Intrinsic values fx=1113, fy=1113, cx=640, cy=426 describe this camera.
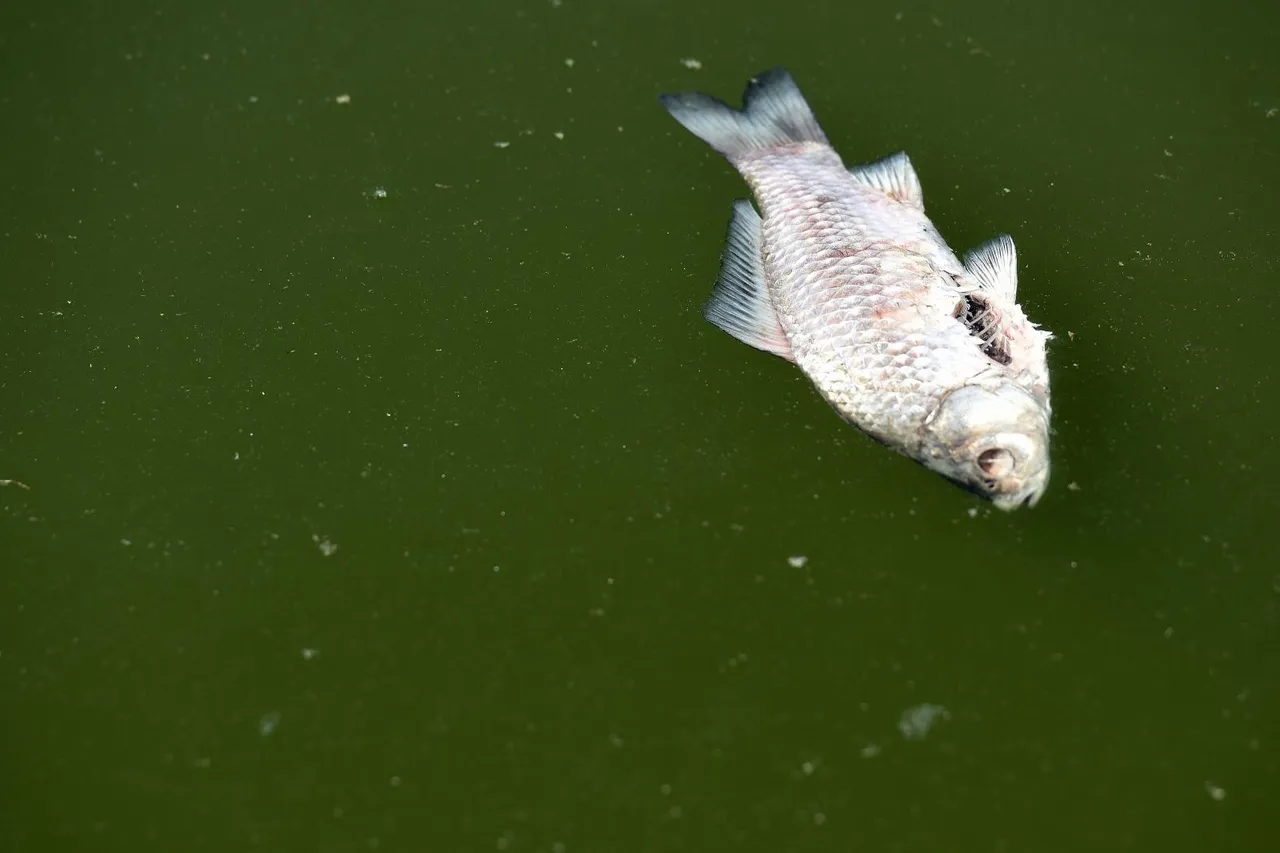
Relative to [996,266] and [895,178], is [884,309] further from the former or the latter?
[895,178]

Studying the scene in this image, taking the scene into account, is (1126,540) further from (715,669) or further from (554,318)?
(554,318)

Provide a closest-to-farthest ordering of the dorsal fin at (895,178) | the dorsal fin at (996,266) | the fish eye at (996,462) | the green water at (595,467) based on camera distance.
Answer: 1. the green water at (595,467)
2. the fish eye at (996,462)
3. the dorsal fin at (996,266)
4. the dorsal fin at (895,178)

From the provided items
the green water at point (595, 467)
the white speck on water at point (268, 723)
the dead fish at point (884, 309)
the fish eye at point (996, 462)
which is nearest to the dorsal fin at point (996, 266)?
the dead fish at point (884, 309)

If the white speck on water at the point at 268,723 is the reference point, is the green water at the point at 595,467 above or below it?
above

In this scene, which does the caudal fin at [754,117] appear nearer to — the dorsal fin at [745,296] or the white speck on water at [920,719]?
the dorsal fin at [745,296]

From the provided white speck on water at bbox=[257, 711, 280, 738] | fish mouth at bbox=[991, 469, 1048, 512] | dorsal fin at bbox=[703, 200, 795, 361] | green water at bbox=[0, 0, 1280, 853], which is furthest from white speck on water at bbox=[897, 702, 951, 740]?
white speck on water at bbox=[257, 711, 280, 738]

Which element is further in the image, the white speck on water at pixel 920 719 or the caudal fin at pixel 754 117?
the caudal fin at pixel 754 117
